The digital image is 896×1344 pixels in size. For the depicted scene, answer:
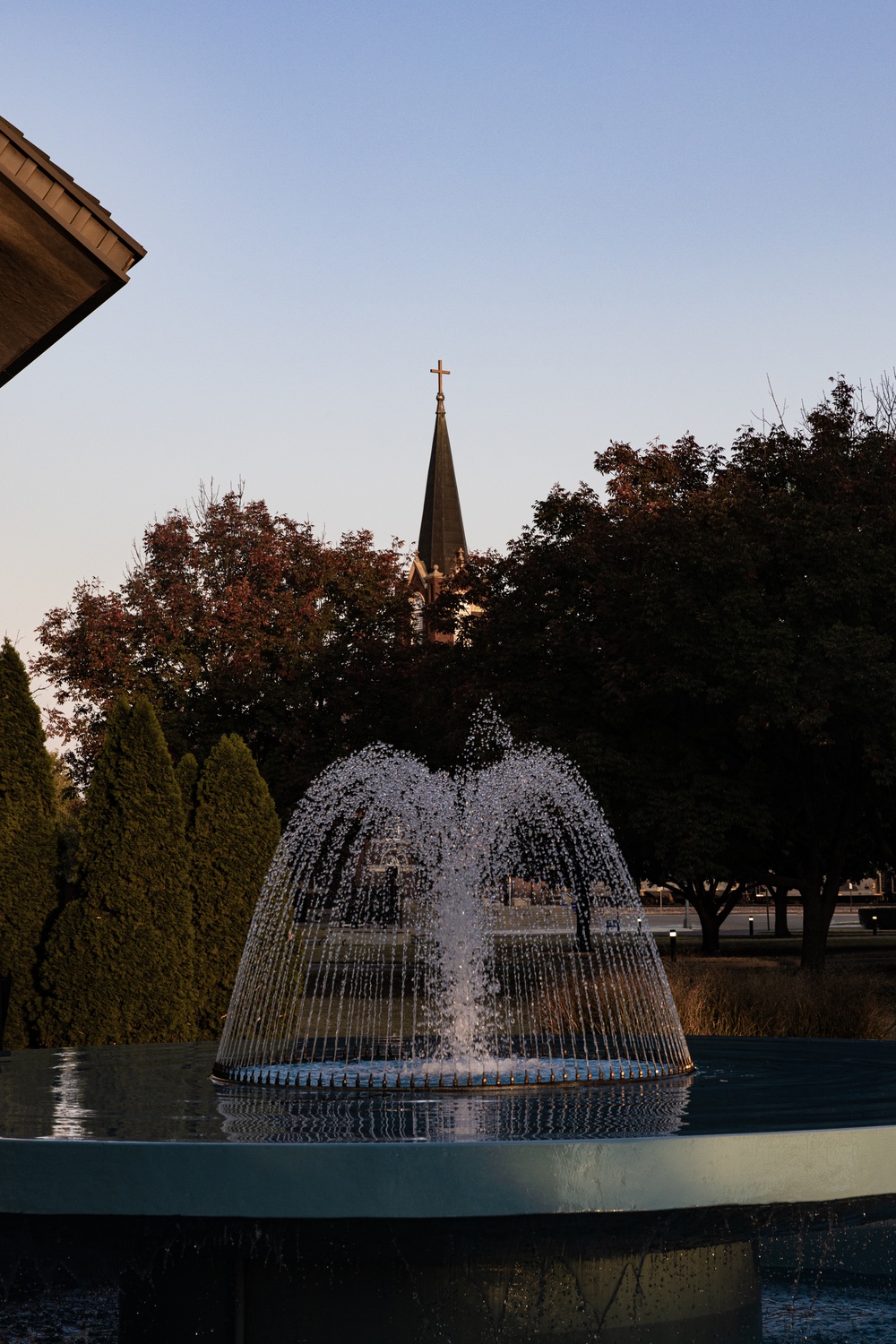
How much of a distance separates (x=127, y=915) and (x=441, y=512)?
58.5 metres

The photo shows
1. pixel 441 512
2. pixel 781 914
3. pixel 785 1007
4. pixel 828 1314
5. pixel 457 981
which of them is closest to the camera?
pixel 828 1314

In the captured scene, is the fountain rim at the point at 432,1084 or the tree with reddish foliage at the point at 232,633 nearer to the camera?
the fountain rim at the point at 432,1084

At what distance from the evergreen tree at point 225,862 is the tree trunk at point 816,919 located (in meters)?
11.9

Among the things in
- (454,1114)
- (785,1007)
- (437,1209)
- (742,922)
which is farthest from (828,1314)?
(742,922)

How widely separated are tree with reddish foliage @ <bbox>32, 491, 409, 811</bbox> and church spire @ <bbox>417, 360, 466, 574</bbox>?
31087 mm

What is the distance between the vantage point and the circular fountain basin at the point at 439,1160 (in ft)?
17.0

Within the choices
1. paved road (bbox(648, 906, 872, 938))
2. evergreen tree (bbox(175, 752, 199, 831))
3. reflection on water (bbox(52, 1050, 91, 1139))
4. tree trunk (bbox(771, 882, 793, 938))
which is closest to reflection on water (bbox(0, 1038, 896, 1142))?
reflection on water (bbox(52, 1050, 91, 1139))

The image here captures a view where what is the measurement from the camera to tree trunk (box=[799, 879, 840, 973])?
2483 cm

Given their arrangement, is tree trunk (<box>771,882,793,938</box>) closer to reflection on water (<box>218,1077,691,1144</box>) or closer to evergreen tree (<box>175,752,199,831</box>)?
evergreen tree (<box>175,752,199,831</box>)

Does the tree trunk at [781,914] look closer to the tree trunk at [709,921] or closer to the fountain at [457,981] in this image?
the tree trunk at [709,921]

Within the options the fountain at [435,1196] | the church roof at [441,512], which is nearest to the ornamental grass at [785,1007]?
the fountain at [435,1196]

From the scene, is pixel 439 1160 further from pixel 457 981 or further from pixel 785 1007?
pixel 785 1007

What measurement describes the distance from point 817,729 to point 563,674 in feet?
17.0

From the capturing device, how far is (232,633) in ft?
122
